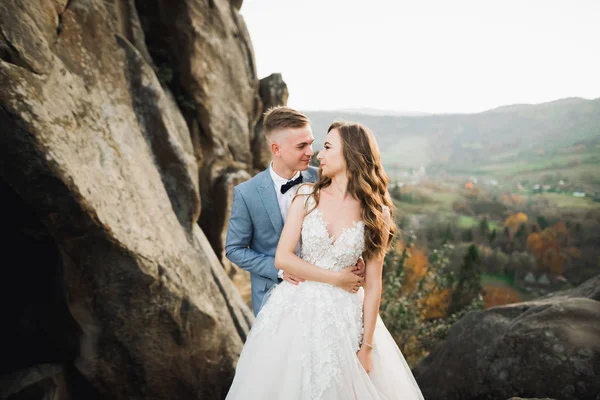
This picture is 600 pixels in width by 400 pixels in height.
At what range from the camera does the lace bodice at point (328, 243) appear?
3121 mm

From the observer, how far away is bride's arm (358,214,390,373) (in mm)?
3084

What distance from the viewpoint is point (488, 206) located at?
59562mm

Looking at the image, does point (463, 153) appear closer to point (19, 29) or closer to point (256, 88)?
point (256, 88)

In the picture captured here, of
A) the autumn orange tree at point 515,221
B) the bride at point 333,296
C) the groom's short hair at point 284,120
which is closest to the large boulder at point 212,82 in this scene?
the groom's short hair at point 284,120

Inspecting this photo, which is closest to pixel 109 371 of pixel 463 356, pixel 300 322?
pixel 300 322

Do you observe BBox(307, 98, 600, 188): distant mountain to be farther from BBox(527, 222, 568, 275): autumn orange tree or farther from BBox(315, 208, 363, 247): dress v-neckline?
BBox(315, 208, 363, 247): dress v-neckline

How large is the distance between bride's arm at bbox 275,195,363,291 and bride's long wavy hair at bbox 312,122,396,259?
0.25 m

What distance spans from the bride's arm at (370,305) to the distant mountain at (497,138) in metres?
60.3

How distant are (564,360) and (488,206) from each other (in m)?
60.1

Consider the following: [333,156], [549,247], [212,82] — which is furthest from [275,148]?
[549,247]

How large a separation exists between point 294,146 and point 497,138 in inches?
3686

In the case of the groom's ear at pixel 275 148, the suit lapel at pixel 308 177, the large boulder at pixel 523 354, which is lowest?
the large boulder at pixel 523 354

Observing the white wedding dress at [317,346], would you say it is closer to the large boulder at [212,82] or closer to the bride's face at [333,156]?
the bride's face at [333,156]

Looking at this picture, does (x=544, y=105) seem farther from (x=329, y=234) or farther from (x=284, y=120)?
(x=329, y=234)
